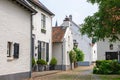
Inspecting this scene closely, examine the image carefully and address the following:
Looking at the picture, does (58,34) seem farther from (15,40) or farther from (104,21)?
(15,40)

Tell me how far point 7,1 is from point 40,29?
47.3 feet

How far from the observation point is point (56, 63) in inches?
1577

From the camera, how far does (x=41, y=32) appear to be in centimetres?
3600

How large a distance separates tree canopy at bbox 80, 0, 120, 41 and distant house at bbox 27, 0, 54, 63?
525 centimetres

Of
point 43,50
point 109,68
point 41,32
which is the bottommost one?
point 109,68

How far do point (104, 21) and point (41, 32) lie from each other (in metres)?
8.77

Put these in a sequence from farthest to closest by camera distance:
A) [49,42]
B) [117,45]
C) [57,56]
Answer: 1. [117,45]
2. [57,56]
3. [49,42]

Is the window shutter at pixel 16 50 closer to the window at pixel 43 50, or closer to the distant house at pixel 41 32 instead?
the distant house at pixel 41 32

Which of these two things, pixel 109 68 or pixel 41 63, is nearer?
pixel 41 63

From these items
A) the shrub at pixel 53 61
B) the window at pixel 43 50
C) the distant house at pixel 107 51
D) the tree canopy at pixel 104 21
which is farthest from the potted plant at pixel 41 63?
the distant house at pixel 107 51

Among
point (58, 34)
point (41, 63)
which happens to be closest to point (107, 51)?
point (58, 34)

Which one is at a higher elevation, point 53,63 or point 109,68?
point 53,63

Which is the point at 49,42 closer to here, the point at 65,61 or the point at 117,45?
the point at 65,61

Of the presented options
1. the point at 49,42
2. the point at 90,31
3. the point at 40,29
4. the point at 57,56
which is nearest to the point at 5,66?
the point at 90,31
